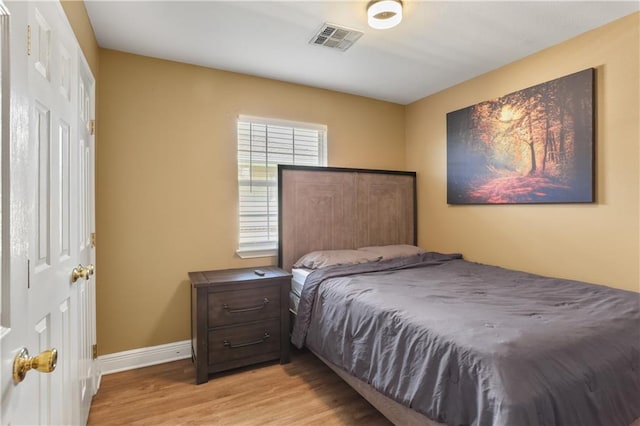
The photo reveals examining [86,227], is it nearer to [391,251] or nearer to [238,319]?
[238,319]

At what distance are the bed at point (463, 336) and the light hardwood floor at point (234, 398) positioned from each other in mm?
249

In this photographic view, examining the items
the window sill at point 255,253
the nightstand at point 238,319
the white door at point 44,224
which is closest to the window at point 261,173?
the window sill at point 255,253

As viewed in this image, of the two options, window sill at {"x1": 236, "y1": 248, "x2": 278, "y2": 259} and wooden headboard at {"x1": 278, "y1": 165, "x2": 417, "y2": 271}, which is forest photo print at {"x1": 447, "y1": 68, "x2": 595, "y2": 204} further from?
window sill at {"x1": 236, "y1": 248, "x2": 278, "y2": 259}

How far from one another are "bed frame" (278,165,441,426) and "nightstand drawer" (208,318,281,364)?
656mm

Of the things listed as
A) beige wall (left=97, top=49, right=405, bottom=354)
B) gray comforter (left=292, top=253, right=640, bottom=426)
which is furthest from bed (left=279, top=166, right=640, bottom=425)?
beige wall (left=97, top=49, right=405, bottom=354)

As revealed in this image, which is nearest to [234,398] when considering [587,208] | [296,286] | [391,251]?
[296,286]

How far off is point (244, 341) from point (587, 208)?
9.05ft

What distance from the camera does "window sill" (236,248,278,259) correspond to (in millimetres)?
3066

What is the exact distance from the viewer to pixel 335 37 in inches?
95.7

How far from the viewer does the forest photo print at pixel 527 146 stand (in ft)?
7.96

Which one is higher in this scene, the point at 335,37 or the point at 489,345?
the point at 335,37

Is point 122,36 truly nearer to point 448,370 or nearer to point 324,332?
point 324,332

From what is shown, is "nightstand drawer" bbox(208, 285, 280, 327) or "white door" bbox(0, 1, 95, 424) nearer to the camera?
"white door" bbox(0, 1, 95, 424)

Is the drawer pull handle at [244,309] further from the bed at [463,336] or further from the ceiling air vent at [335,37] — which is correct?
the ceiling air vent at [335,37]
